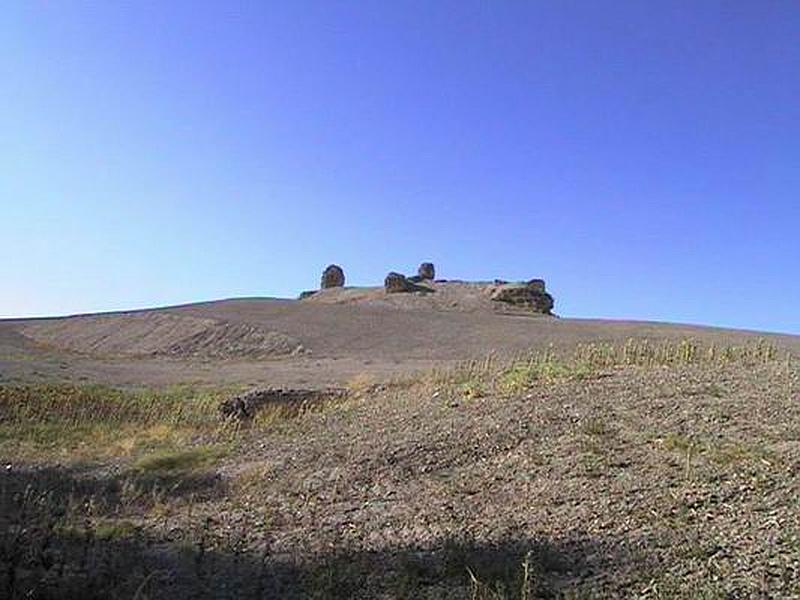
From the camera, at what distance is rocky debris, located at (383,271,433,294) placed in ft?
197

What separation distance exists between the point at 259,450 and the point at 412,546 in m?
6.50

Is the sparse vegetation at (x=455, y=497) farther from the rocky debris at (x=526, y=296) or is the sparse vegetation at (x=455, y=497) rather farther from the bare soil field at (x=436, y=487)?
the rocky debris at (x=526, y=296)

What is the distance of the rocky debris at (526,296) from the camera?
179 ft

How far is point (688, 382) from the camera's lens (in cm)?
1167

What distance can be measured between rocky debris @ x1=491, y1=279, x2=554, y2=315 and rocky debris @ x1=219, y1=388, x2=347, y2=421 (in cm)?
3759

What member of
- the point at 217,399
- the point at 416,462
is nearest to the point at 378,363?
the point at 217,399

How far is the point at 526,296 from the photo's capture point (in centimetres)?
5512

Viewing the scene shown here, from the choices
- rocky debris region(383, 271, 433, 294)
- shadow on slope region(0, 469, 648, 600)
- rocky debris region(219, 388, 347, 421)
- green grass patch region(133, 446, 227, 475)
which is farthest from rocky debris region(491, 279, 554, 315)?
shadow on slope region(0, 469, 648, 600)

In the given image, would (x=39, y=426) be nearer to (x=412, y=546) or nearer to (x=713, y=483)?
(x=412, y=546)

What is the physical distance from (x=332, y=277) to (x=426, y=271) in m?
8.56

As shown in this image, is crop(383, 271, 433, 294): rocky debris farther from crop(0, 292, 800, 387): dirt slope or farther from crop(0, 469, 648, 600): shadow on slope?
crop(0, 469, 648, 600): shadow on slope

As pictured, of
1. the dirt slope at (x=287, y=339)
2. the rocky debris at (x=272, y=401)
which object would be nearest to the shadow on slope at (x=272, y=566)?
the rocky debris at (x=272, y=401)

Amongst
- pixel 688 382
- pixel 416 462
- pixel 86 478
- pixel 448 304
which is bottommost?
pixel 86 478

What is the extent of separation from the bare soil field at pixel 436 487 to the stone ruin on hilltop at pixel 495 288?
122 ft
